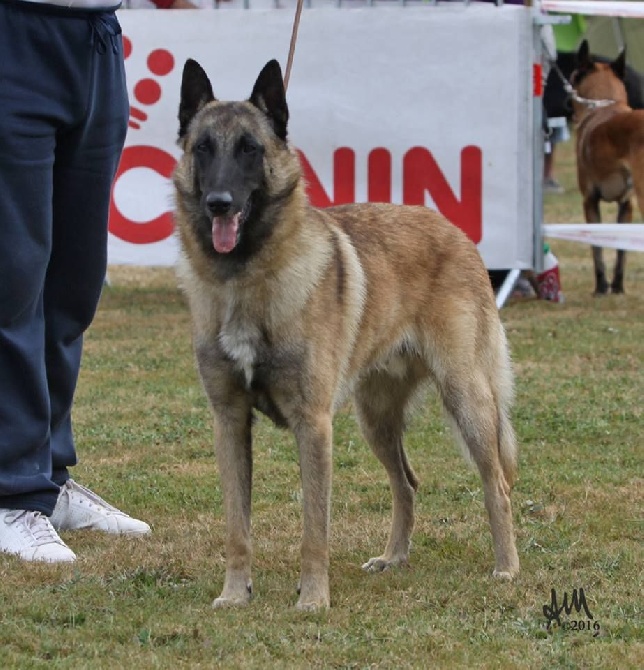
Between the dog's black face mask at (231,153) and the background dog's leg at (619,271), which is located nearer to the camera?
the dog's black face mask at (231,153)

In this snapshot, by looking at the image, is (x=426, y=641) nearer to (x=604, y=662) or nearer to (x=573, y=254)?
(x=604, y=662)

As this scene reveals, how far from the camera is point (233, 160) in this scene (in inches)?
146

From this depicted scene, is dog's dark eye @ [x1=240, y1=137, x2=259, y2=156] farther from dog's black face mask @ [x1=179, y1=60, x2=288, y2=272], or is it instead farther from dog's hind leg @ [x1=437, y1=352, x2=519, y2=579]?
dog's hind leg @ [x1=437, y1=352, x2=519, y2=579]

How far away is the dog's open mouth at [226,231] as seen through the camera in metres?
3.71

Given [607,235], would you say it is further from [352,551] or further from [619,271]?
[352,551]

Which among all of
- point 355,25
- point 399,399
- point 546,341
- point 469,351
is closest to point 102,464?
point 399,399

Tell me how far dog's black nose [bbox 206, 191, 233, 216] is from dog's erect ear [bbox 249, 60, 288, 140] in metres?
0.33

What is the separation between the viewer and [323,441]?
12.5ft

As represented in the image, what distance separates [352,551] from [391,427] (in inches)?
17.5

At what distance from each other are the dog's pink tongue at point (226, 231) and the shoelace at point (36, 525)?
4.36ft

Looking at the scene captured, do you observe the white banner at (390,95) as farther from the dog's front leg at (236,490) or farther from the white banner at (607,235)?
the dog's front leg at (236,490)

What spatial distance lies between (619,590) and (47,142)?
7.48ft

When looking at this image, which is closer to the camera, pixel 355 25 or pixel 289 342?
pixel 289 342

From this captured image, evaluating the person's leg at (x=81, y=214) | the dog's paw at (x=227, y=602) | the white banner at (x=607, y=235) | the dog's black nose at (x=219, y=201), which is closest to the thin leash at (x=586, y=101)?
the white banner at (x=607, y=235)
